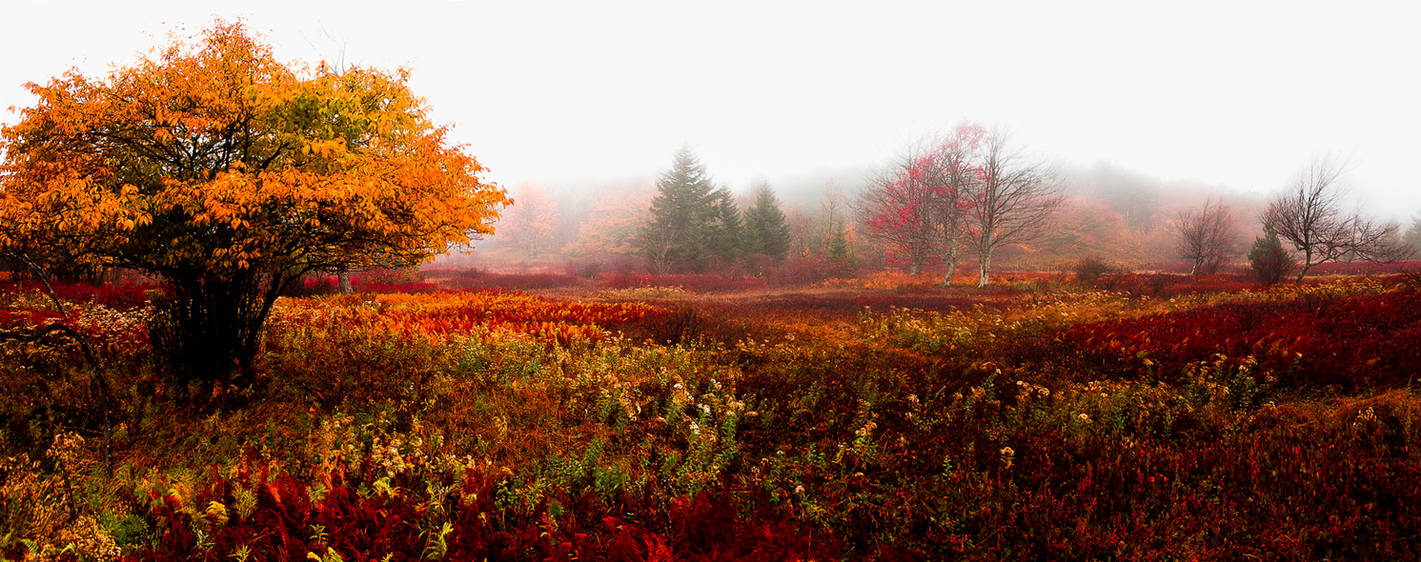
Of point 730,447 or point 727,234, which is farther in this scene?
point 727,234

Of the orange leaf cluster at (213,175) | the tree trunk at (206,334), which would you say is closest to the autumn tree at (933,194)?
the orange leaf cluster at (213,175)

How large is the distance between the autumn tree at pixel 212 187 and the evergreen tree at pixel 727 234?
26.9 metres

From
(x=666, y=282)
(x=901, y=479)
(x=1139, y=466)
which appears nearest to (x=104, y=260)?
(x=901, y=479)

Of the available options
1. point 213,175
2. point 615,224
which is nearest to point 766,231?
point 615,224

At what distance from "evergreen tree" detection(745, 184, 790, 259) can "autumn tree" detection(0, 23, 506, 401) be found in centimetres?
2782

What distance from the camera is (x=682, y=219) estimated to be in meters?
35.8

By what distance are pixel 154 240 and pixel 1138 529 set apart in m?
9.41

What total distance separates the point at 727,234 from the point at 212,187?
29250 mm

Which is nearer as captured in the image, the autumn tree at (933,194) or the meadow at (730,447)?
the meadow at (730,447)

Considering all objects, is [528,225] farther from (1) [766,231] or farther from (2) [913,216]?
(2) [913,216]

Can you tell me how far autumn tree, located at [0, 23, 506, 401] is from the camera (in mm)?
4809

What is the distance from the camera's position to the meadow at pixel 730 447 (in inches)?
117

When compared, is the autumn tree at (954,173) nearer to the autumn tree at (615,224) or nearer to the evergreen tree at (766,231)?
the evergreen tree at (766,231)

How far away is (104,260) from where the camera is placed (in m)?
5.33
